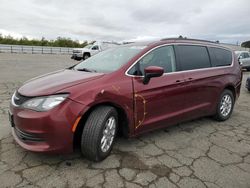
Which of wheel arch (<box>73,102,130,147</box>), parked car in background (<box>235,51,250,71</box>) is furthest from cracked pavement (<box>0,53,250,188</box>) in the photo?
parked car in background (<box>235,51,250,71</box>)

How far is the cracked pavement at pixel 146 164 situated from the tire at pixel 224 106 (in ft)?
2.46

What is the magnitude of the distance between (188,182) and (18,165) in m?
2.01

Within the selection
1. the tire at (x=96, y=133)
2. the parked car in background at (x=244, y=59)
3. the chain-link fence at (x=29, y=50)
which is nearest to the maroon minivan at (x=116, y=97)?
the tire at (x=96, y=133)

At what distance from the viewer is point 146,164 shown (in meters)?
2.76

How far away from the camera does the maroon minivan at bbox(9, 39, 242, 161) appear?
7.90 feet

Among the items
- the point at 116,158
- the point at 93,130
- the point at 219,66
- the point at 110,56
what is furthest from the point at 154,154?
the point at 219,66

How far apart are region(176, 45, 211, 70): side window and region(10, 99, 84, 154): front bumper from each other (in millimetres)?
2047

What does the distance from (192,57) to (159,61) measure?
34.3 inches

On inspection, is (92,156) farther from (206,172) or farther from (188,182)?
(206,172)

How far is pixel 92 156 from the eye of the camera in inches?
103

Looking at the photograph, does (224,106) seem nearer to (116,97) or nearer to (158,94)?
(158,94)

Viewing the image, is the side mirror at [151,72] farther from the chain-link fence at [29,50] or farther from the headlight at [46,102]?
the chain-link fence at [29,50]

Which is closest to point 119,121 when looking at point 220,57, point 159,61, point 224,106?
point 159,61

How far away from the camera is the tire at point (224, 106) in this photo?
4.44 metres
